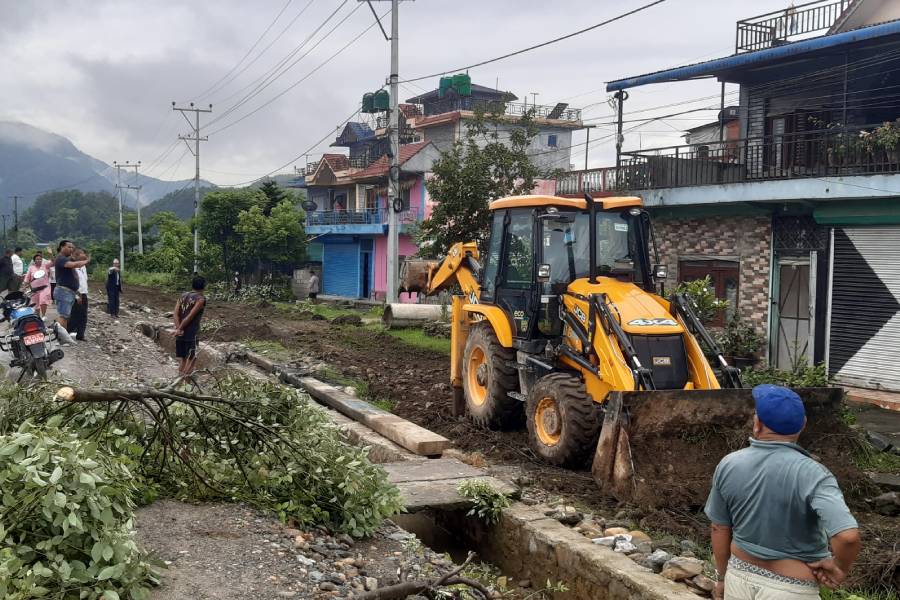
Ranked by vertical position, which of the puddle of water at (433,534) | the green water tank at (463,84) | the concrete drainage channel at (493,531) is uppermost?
the green water tank at (463,84)

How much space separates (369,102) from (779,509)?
23913 mm

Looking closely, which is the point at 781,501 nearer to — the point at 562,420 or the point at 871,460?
the point at 562,420

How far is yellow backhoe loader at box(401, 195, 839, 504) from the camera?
7.54 meters

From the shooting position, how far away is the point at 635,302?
28.1 feet

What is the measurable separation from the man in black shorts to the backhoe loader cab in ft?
10.9

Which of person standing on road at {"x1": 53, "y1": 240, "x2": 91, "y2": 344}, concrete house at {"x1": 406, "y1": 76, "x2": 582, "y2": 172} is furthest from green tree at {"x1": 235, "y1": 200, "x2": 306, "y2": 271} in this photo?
person standing on road at {"x1": 53, "y1": 240, "x2": 91, "y2": 344}

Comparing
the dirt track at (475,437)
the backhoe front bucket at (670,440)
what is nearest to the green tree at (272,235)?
the dirt track at (475,437)

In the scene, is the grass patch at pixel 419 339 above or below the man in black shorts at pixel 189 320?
below

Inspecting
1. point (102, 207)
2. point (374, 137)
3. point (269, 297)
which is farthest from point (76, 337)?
point (102, 207)

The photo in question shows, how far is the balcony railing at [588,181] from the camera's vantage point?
2012 cm

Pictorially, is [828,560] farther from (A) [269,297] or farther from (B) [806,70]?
(A) [269,297]

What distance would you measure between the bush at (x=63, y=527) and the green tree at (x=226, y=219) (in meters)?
35.7

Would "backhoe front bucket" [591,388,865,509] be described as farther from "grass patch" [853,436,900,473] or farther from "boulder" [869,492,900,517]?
"grass patch" [853,436,900,473]

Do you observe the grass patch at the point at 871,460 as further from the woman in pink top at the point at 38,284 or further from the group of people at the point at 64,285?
the woman in pink top at the point at 38,284
